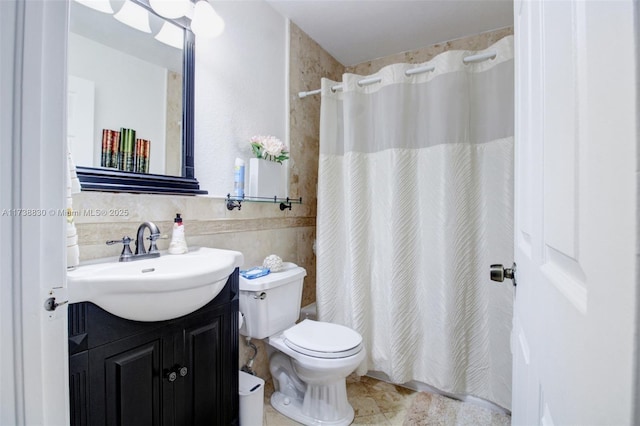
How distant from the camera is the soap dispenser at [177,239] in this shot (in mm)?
1217

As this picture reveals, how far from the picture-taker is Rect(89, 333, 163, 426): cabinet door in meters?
0.78

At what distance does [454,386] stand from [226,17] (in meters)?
2.37

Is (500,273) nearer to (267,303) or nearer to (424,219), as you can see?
(424,219)

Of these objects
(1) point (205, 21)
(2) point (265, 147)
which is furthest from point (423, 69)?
(1) point (205, 21)

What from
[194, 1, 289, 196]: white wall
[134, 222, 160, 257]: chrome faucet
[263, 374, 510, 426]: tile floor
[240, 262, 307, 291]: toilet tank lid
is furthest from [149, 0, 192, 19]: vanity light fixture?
[263, 374, 510, 426]: tile floor

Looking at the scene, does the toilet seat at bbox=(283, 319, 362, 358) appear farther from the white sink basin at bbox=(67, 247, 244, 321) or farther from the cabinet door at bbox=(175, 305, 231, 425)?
the white sink basin at bbox=(67, 247, 244, 321)

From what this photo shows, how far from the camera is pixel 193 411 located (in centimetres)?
101

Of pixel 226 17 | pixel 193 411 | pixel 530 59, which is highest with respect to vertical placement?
pixel 226 17

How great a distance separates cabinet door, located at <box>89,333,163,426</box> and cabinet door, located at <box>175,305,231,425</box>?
0.26 ft

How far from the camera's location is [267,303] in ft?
4.77

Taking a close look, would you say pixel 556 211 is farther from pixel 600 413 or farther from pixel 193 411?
pixel 193 411

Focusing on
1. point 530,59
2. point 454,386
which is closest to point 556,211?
point 530,59

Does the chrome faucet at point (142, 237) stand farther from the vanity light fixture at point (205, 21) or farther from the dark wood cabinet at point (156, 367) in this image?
the vanity light fixture at point (205, 21)

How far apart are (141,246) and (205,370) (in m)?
0.52
